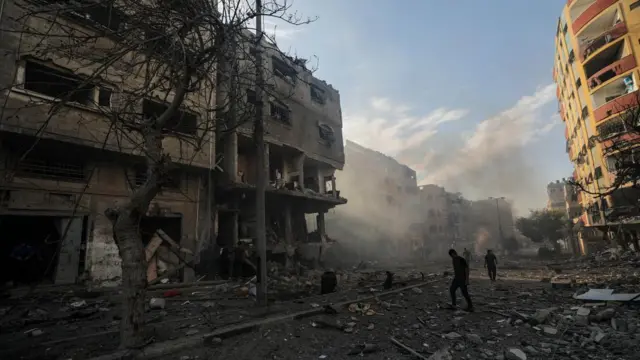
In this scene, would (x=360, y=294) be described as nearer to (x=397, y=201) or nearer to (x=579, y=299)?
(x=579, y=299)

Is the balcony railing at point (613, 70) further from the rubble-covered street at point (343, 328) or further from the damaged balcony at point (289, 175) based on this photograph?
the rubble-covered street at point (343, 328)

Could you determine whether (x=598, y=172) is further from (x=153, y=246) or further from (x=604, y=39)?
(x=153, y=246)

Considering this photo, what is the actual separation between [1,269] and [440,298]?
15229 millimetres

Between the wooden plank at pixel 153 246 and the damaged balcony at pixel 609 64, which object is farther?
the damaged balcony at pixel 609 64

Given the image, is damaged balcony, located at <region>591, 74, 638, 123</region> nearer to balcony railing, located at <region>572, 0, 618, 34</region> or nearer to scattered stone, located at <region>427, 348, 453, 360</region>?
balcony railing, located at <region>572, 0, 618, 34</region>

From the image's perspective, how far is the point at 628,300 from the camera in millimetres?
7398

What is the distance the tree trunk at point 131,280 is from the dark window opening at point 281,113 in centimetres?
1681

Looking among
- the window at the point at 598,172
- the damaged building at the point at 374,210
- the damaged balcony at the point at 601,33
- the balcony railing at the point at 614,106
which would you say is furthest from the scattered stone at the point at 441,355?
the damaged building at the point at 374,210

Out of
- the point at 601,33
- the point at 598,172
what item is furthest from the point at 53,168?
the point at 601,33

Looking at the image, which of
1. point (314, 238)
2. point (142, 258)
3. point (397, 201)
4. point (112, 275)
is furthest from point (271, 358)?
point (397, 201)

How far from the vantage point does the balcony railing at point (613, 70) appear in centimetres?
2517

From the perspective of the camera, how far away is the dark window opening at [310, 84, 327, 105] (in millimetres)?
25758

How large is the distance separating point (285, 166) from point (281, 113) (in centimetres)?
366

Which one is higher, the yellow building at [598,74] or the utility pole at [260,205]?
the yellow building at [598,74]
